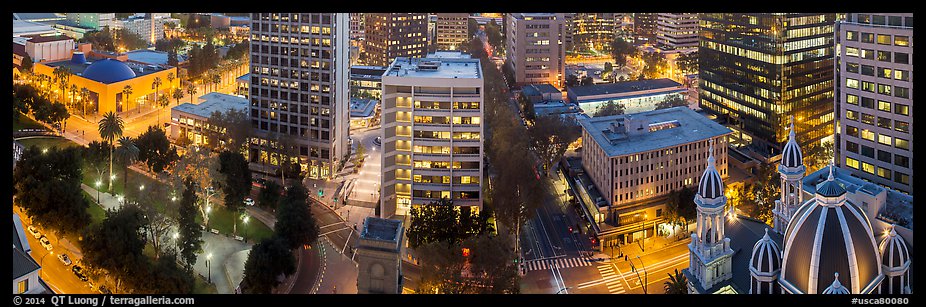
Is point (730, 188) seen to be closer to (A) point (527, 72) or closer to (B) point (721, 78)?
(B) point (721, 78)

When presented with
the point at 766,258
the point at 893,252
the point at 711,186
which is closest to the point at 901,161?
the point at 893,252

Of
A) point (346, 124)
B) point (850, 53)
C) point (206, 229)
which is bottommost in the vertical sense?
point (206, 229)

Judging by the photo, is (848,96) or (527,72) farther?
(527,72)

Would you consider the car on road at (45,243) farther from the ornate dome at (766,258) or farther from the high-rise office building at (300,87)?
the ornate dome at (766,258)

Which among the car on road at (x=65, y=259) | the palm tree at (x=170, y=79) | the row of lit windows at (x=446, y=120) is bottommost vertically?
the car on road at (x=65, y=259)

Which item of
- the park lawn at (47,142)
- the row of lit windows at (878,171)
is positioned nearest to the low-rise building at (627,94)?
the row of lit windows at (878,171)

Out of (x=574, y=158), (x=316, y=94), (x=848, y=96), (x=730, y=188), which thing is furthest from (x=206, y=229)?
(x=848, y=96)
